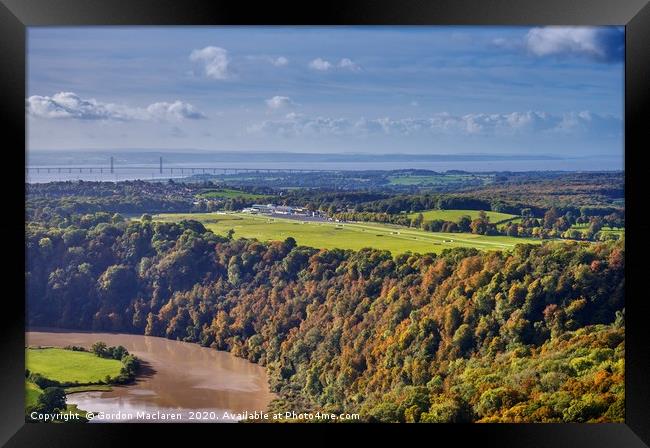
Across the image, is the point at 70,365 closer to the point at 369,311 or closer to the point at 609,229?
the point at 369,311

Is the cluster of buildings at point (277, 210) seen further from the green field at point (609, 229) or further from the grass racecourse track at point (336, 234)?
the green field at point (609, 229)

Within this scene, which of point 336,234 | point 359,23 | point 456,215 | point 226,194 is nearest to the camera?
point 359,23

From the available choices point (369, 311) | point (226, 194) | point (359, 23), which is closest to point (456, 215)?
point (369, 311)

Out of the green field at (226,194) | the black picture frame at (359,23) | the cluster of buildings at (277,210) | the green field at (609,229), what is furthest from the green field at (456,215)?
the black picture frame at (359,23)

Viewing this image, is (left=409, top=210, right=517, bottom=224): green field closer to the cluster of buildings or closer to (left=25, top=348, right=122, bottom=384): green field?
the cluster of buildings

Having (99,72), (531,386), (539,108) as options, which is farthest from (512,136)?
(99,72)

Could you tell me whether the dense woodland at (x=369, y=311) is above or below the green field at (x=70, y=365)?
above
